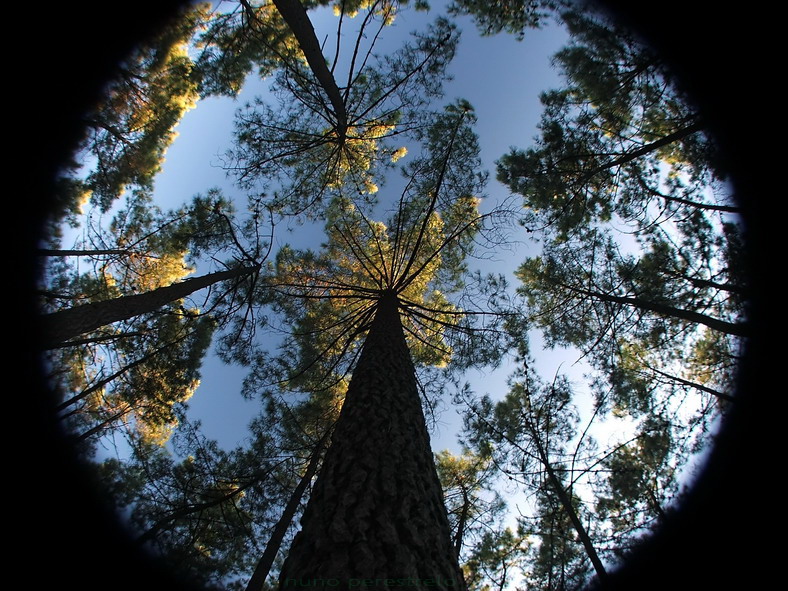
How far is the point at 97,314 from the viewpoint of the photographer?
380 cm

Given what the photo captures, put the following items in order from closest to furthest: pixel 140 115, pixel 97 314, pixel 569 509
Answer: pixel 97 314 → pixel 569 509 → pixel 140 115

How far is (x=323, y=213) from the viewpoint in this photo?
24.9 feet

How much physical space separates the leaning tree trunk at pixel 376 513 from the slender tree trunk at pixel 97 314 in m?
2.93

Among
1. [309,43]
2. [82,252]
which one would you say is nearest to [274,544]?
[82,252]

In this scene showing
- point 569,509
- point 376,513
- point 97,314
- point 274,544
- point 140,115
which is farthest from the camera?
point 140,115

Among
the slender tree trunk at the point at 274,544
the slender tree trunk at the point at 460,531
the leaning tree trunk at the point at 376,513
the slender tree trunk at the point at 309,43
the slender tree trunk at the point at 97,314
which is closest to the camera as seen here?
the leaning tree trunk at the point at 376,513

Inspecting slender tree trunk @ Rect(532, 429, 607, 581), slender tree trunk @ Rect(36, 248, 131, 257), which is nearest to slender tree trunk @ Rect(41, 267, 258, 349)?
slender tree trunk @ Rect(36, 248, 131, 257)

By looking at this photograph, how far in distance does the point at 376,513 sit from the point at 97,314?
12.4 ft

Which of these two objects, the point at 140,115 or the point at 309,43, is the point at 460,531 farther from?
the point at 140,115

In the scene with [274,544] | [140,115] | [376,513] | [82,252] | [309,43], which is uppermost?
[140,115]

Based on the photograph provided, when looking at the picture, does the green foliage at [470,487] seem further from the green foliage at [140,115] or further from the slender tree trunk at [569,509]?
the green foliage at [140,115]

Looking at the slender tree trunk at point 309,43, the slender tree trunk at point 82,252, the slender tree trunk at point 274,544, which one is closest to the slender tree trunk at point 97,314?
the slender tree trunk at point 82,252

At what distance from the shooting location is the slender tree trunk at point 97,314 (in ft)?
11.5

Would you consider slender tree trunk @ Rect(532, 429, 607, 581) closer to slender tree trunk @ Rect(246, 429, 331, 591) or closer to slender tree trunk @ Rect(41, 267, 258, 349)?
slender tree trunk @ Rect(246, 429, 331, 591)
